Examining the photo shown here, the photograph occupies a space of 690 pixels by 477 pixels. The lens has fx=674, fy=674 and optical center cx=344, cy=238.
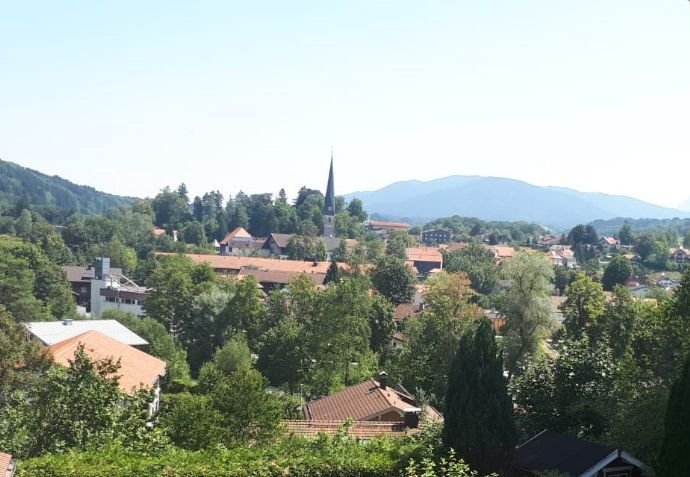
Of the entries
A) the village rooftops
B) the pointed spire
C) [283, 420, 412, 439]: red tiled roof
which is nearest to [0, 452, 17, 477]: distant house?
[283, 420, 412, 439]: red tiled roof

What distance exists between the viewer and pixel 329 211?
387 ft

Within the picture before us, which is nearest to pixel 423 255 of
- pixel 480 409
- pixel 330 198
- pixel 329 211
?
pixel 329 211

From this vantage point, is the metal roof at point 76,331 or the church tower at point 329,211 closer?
the metal roof at point 76,331

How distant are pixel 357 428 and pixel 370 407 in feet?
6.64

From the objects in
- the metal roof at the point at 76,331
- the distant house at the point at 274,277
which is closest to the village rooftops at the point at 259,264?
the distant house at the point at 274,277

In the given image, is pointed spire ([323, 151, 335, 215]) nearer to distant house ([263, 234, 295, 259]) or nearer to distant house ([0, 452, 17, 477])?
distant house ([263, 234, 295, 259])

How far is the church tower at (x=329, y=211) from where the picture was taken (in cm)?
11500

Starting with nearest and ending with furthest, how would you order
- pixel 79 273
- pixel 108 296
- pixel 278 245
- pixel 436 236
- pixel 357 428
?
pixel 357 428
pixel 108 296
pixel 79 273
pixel 278 245
pixel 436 236

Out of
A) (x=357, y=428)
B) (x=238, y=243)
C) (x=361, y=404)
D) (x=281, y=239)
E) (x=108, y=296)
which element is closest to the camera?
(x=357, y=428)

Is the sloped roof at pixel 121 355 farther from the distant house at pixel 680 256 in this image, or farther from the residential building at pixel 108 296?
the distant house at pixel 680 256

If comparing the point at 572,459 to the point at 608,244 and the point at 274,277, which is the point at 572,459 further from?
the point at 608,244

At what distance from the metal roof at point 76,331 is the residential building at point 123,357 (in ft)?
13.9

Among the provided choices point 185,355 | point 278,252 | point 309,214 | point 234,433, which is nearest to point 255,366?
point 185,355

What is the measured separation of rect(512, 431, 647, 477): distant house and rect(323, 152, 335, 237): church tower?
9881 cm
